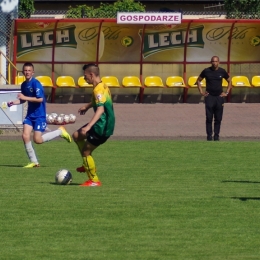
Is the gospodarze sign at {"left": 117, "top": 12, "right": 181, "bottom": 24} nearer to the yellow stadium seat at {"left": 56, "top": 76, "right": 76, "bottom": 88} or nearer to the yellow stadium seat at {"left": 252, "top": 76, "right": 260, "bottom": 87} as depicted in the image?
the yellow stadium seat at {"left": 56, "top": 76, "right": 76, "bottom": 88}

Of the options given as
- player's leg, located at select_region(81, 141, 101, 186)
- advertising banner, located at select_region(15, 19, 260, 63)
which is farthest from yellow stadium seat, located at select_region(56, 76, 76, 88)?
player's leg, located at select_region(81, 141, 101, 186)

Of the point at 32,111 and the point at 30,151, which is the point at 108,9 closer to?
the point at 32,111

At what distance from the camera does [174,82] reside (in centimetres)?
3073

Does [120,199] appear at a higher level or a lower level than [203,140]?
higher

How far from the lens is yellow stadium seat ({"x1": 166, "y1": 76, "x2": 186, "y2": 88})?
100 feet

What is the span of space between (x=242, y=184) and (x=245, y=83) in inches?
725

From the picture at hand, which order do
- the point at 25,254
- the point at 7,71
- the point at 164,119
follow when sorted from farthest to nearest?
the point at 7,71
the point at 164,119
the point at 25,254

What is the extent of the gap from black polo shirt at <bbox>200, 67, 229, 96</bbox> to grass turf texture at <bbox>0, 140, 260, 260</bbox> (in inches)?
155

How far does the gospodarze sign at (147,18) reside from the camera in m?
29.2

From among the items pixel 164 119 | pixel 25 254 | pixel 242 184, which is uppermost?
pixel 25 254

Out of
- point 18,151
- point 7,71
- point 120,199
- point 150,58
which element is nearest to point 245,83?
point 150,58

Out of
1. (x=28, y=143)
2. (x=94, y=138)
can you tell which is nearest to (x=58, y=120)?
(x=28, y=143)

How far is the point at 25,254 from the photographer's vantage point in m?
7.85

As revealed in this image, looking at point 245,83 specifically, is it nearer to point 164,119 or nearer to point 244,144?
point 164,119
